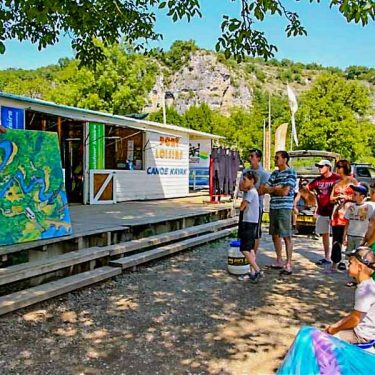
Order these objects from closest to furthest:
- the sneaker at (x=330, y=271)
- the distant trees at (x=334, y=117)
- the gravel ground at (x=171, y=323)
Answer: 1. the gravel ground at (x=171, y=323)
2. the sneaker at (x=330, y=271)
3. the distant trees at (x=334, y=117)

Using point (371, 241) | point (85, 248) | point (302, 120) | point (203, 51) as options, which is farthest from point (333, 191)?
point (203, 51)

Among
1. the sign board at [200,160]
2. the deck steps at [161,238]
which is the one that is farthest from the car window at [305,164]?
the sign board at [200,160]

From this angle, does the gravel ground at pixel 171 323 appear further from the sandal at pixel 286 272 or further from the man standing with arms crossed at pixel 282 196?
the man standing with arms crossed at pixel 282 196

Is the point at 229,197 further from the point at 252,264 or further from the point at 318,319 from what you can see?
the point at 318,319

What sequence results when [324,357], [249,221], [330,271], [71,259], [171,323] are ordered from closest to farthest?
[324,357] → [171,323] → [71,259] → [249,221] → [330,271]

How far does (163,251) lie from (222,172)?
21.8 feet

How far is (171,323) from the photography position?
4406 millimetres

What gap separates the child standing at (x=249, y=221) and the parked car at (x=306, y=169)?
4241 millimetres

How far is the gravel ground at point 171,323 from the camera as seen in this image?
3.53 m

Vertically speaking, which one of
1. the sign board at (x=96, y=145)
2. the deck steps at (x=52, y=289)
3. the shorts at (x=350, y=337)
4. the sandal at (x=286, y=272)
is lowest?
the sandal at (x=286, y=272)

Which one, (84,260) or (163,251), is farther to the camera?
(163,251)

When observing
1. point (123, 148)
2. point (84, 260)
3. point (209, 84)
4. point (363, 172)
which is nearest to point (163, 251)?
point (84, 260)

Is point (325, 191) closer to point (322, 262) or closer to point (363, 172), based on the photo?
point (322, 262)

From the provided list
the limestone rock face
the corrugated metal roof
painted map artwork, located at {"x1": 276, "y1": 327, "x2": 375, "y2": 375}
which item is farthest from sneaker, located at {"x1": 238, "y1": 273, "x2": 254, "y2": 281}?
the limestone rock face
